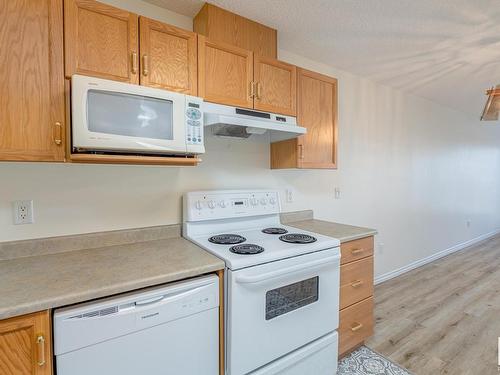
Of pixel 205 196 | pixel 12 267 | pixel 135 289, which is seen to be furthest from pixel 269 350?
pixel 12 267

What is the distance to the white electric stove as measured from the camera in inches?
52.5

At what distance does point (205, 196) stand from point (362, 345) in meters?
1.71

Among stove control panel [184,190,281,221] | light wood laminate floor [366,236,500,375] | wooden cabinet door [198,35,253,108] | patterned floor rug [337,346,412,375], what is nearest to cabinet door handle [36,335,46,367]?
stove control panel [184,190,281,221]

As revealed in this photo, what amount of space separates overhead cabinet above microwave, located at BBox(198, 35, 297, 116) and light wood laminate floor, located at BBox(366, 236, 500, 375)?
2014 mm

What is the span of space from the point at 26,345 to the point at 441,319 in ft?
10.0

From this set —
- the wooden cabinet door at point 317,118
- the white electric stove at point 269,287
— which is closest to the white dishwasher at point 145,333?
the white electric stove at point 269,287

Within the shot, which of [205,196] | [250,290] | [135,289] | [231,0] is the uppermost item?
[231,0]

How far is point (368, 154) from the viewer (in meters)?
3.06

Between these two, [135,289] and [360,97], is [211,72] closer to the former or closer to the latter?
[135,289]

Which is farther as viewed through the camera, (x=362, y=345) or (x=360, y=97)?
(x=360, y=97)

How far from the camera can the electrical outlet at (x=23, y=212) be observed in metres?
1.36

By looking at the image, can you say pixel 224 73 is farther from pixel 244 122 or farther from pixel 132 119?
pixel 132 119

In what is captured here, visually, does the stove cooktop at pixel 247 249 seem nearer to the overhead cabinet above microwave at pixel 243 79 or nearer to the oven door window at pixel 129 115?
the oven door window at pixel 129 115

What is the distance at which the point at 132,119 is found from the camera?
126 centimetres
